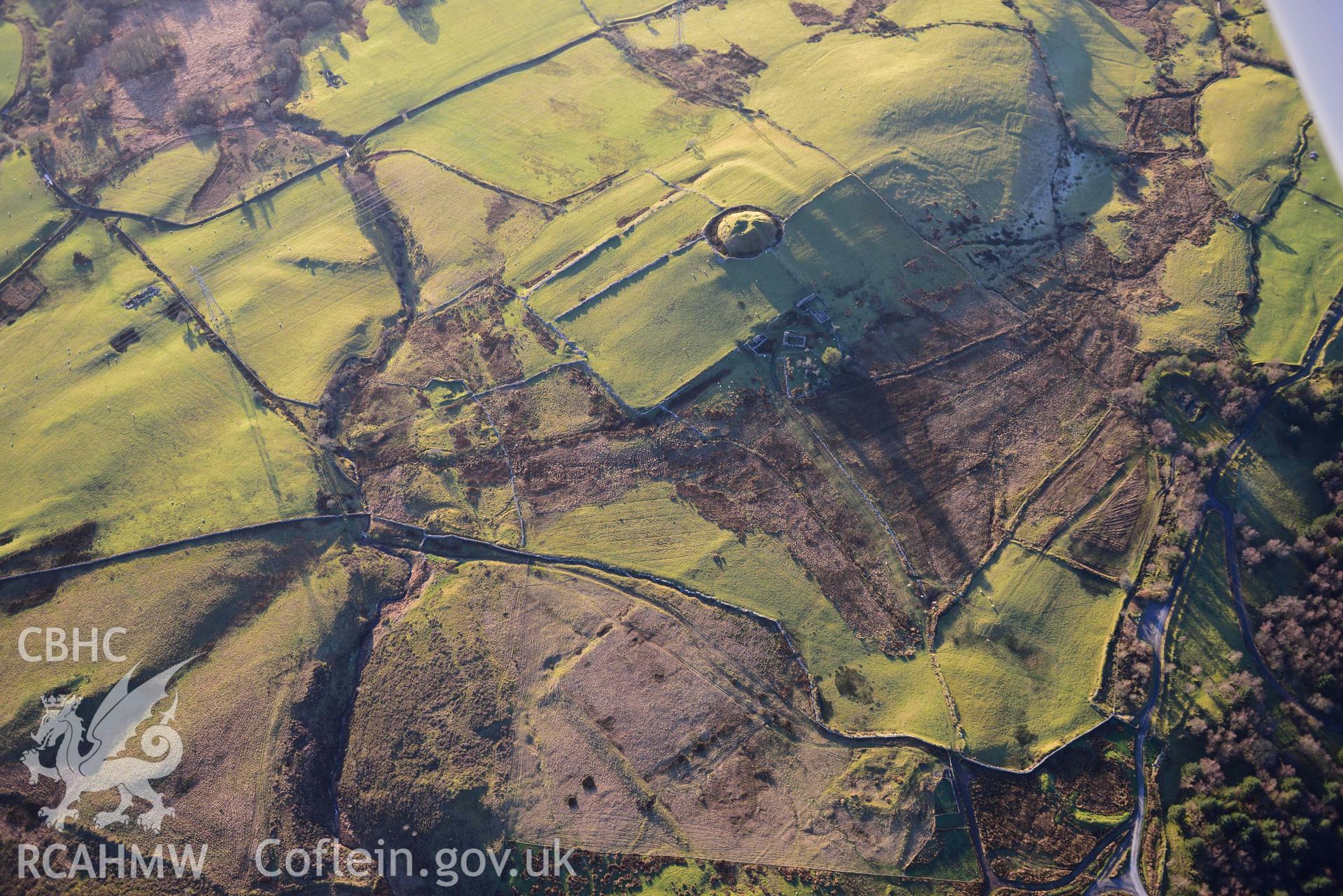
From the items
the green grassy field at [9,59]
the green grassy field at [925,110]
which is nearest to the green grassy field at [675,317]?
the green grassy field at [925,110]

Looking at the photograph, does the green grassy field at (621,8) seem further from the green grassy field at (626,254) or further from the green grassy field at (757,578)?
the green grassy field at (757,578)

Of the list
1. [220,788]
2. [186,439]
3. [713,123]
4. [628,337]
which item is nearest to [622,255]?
[628,337]

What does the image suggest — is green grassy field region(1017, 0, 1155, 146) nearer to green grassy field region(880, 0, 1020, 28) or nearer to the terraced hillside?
the terraced hillside

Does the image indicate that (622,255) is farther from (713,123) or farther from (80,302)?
(80,302)

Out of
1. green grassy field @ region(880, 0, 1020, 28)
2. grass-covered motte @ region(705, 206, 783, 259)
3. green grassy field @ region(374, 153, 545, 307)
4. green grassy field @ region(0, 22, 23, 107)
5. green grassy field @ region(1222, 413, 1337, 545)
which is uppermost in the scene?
green grassy field @ region(0, 22, 23, 107)

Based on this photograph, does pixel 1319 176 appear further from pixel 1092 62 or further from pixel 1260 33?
pixel 1092 62

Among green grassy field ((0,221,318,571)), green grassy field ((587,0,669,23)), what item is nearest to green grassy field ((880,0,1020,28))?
green grassy field ((587,0,669,23))
